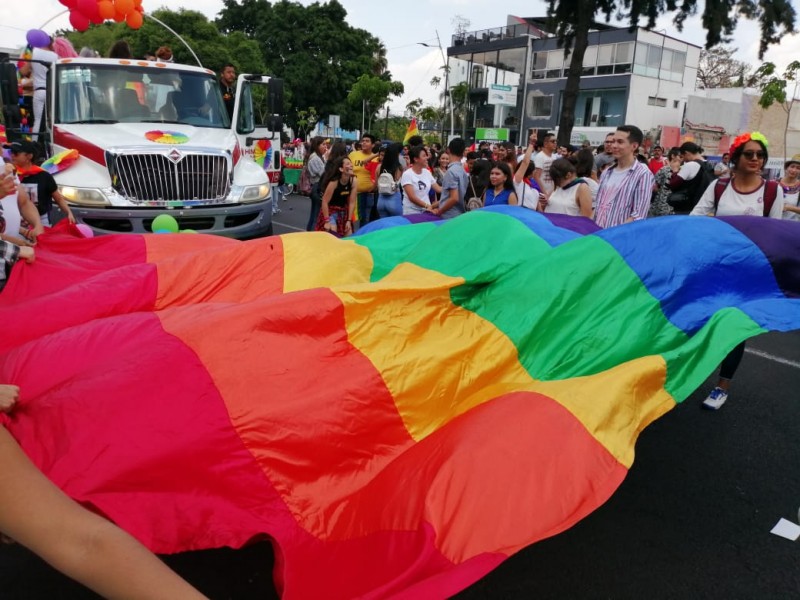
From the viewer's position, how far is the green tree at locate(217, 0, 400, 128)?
4431cm

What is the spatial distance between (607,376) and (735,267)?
1.25m

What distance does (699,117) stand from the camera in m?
40.4

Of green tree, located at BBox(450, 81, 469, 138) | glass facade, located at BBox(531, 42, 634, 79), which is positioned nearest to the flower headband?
glass facade, located at BBox(531, 42, 634, 79)

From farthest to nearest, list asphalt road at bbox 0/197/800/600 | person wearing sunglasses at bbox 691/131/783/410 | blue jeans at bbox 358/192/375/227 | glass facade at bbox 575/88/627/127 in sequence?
glass facade at bbox 575/88/627/127 → blue jeans at bbox 358/192/375/227 → person wearing sunglasses at bbox 691/131/783/410 → asphalt road at bbox 0/197/800/600

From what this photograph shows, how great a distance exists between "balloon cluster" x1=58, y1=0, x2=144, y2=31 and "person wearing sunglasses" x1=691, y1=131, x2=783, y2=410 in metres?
10.7

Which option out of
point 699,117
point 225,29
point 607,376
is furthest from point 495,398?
point 225,29

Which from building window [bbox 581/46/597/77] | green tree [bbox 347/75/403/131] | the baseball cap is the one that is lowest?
the baseball cap

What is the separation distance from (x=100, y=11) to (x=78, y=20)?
28.7 inches

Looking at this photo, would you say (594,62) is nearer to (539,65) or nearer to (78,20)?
(539,65)

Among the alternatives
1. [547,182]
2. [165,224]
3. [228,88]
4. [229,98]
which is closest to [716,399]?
[547,182]

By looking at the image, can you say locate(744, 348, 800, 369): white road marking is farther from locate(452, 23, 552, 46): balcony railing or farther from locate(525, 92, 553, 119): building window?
locate(452, 23, 552, 46): balcony railing

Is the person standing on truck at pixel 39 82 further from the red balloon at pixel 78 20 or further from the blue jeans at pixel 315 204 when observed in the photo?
the blue jeans at pixel 315 204

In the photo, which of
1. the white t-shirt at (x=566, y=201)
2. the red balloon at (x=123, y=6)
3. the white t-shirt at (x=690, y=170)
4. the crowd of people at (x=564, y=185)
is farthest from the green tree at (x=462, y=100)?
the white t-shirt at (x=566, y=201)

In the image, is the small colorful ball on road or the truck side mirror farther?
the truck side mirror
